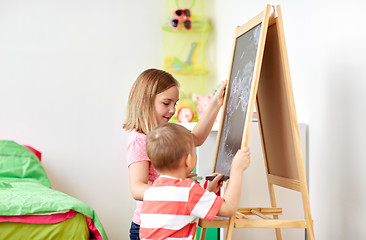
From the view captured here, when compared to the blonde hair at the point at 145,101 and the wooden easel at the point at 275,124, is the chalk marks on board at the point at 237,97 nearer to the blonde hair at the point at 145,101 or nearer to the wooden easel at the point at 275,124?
the wooden easel at the point at 275,124

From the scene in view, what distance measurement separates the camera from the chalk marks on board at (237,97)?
5.62 ft

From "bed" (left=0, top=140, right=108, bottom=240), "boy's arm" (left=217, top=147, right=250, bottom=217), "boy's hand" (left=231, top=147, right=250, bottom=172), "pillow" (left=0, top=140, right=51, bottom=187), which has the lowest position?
"bed" (left=0, top=140, right=108, bottom=240)

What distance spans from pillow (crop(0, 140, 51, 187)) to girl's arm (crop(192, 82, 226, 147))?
5.04ft

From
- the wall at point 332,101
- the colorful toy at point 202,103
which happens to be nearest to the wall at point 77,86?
the colorful toy at point 202,103

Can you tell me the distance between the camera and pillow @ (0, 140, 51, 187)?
3.17 metres

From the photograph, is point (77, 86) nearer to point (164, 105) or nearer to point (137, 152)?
point (164, 105)

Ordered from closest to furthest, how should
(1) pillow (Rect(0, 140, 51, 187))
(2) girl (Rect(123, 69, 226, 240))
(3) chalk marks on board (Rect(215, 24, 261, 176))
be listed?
1. (3) chalk marks on board (Rect(215, 24, 261, 176))
2. (2) girl (Rect(123, 69, 226, 240))
3. (1) pillow (Rect(0, 140, 51, 187))

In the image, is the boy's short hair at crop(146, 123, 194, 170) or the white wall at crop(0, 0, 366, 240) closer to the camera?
the boy's short hair at crop(146, 123, 194, 170)

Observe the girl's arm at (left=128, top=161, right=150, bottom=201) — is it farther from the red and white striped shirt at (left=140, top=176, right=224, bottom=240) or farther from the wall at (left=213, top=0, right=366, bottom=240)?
the wall at (left=213, top=0, right=366, bottom=240)

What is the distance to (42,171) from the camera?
3311 millimetres

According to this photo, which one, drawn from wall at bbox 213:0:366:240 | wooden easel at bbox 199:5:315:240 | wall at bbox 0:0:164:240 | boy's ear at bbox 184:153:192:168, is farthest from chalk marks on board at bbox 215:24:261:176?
wall at bbox 0:0:164:240

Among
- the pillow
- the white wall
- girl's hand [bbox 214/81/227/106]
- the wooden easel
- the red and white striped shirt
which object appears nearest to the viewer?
the red and white striped shirt

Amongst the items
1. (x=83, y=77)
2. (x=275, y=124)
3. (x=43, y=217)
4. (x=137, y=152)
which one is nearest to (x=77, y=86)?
(x=83, y=77)

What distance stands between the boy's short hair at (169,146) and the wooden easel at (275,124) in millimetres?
218
